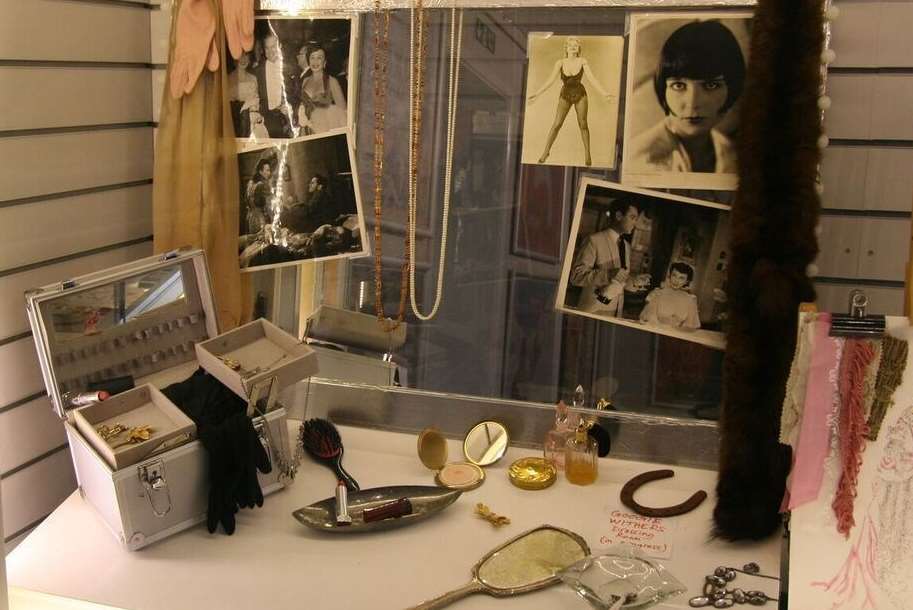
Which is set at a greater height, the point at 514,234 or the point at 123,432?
the point at 514,234

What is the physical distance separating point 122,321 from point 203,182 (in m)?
0.28

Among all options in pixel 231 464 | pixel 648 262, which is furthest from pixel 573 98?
pixel 231 464

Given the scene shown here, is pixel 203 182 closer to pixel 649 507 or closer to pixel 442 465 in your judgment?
pixel 442 465

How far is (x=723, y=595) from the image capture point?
1.10 m

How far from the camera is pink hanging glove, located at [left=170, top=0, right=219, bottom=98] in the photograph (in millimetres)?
1495

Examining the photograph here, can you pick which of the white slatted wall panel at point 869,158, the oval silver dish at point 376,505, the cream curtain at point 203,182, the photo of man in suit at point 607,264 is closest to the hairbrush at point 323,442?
the oval silver dish at point 376,505

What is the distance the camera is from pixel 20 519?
141 centimetres

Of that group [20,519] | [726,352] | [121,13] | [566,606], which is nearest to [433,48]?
[121,13]

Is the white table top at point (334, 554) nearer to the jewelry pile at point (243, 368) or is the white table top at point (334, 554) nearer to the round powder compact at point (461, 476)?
the round powder compact at point (461, 476)

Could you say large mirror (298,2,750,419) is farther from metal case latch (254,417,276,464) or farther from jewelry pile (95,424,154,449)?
jewelry pile (95,424,154,449)

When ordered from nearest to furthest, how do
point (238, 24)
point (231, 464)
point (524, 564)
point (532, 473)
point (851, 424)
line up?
point (851, 424) → point (524, 564) → point (231, 464) → point (532, 473) → point (238, 24)

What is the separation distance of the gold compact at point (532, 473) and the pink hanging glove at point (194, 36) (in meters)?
0.83

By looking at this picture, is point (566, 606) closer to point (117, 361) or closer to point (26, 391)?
point (117, 361)

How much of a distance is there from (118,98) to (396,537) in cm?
89
